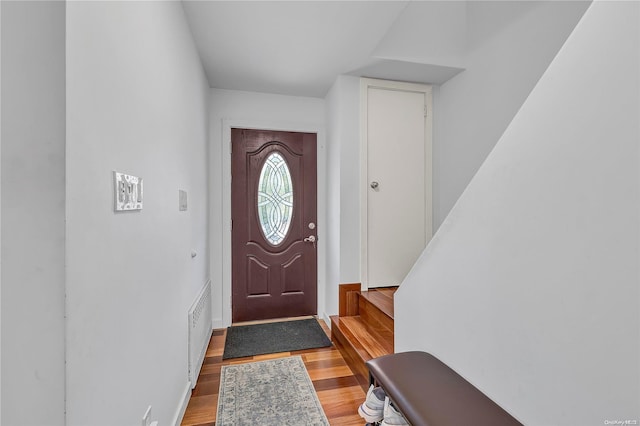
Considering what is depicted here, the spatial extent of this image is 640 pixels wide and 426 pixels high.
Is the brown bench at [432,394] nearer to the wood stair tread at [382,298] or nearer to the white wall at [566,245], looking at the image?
the white wall at [566,245]

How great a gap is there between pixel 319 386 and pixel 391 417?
1.05m

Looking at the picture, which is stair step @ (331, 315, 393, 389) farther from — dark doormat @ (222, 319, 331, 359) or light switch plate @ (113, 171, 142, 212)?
light switch plate @ (113, 171, 142, 212)

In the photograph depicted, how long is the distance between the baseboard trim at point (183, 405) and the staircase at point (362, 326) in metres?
1.10

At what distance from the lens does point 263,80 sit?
2658 mm

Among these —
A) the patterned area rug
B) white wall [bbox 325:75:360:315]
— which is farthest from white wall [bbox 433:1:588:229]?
the patterned area rug

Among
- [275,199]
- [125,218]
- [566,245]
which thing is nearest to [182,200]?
[125,218]

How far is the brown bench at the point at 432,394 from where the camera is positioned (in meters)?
0.85

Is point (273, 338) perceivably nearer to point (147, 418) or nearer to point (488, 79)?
point (147, 418)

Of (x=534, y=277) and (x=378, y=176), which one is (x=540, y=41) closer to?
(x=378, y=176)

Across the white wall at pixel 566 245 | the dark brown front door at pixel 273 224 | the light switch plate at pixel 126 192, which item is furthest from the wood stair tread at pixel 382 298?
the light switch plate at pixel 126 192

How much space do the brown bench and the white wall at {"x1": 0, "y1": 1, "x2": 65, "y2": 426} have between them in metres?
0.93

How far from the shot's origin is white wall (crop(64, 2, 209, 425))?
688mm

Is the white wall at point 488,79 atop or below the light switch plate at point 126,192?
atop

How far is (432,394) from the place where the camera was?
0.97m
